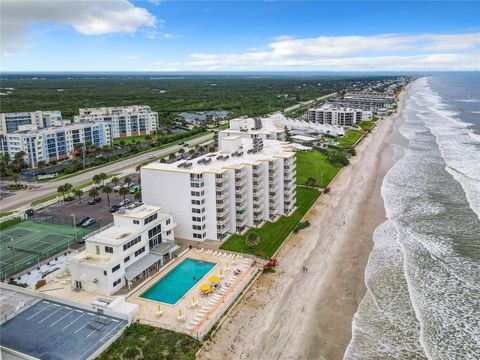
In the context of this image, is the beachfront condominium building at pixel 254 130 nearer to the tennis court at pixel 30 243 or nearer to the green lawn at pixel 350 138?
the green lawn at pixel 350 138

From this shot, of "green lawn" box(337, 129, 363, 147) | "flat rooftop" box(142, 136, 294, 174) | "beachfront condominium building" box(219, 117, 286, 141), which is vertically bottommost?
"green lawn" box(337, 129, 363, 147)

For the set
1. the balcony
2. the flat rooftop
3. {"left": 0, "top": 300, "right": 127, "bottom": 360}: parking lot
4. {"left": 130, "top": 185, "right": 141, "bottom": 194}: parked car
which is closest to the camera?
{"left": 0, "top": 300, "right": 127, "bottom": 360}: parking lot

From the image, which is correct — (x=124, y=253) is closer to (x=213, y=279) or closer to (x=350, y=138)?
(x=213, y=279)

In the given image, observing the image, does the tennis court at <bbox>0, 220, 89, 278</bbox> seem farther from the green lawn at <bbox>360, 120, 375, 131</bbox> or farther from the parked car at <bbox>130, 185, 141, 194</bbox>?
the green lawn at <bbox>360, 120, 375, 131</bbox>

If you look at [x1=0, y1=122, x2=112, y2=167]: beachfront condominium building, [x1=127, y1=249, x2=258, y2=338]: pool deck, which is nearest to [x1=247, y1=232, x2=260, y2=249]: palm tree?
[x1=127, y1=249, x2=258, y2=338]: pool deck

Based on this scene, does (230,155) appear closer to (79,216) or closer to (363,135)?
(79,216)

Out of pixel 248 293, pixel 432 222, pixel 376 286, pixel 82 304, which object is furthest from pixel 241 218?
pixel 432 222
